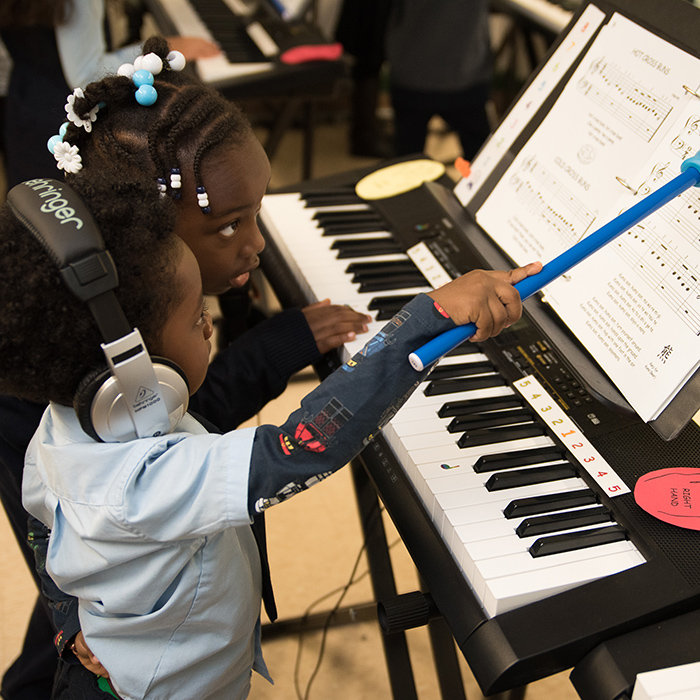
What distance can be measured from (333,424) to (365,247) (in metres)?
0.70

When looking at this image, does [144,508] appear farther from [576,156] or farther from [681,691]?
[576,156]

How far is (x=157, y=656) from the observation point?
0.88m

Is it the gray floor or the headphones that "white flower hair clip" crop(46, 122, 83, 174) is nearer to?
the headphones

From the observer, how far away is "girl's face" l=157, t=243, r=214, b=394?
0.77 meters

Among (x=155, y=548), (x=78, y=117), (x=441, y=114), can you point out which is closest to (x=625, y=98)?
(x=78, y=117)

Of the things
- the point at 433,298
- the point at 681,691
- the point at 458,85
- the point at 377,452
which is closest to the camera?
the point at 681,691

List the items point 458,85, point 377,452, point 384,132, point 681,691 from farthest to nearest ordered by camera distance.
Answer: point 384,132
point 458,85
point 377,452
point 681,691

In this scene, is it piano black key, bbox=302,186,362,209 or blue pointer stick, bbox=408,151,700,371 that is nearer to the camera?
blue pointer stick, bbox=408,151,700,371

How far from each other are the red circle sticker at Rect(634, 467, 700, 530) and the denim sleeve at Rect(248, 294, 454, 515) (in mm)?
342

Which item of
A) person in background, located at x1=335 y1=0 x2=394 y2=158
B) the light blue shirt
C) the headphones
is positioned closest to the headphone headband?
the headphones

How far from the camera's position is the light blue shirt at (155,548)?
2.43ft

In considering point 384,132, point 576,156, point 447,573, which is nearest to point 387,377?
point 447,573

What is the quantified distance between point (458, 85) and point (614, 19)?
65.5 inches

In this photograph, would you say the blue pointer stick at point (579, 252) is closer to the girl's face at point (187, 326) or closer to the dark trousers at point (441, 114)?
the girl's face at point (187, 326)
